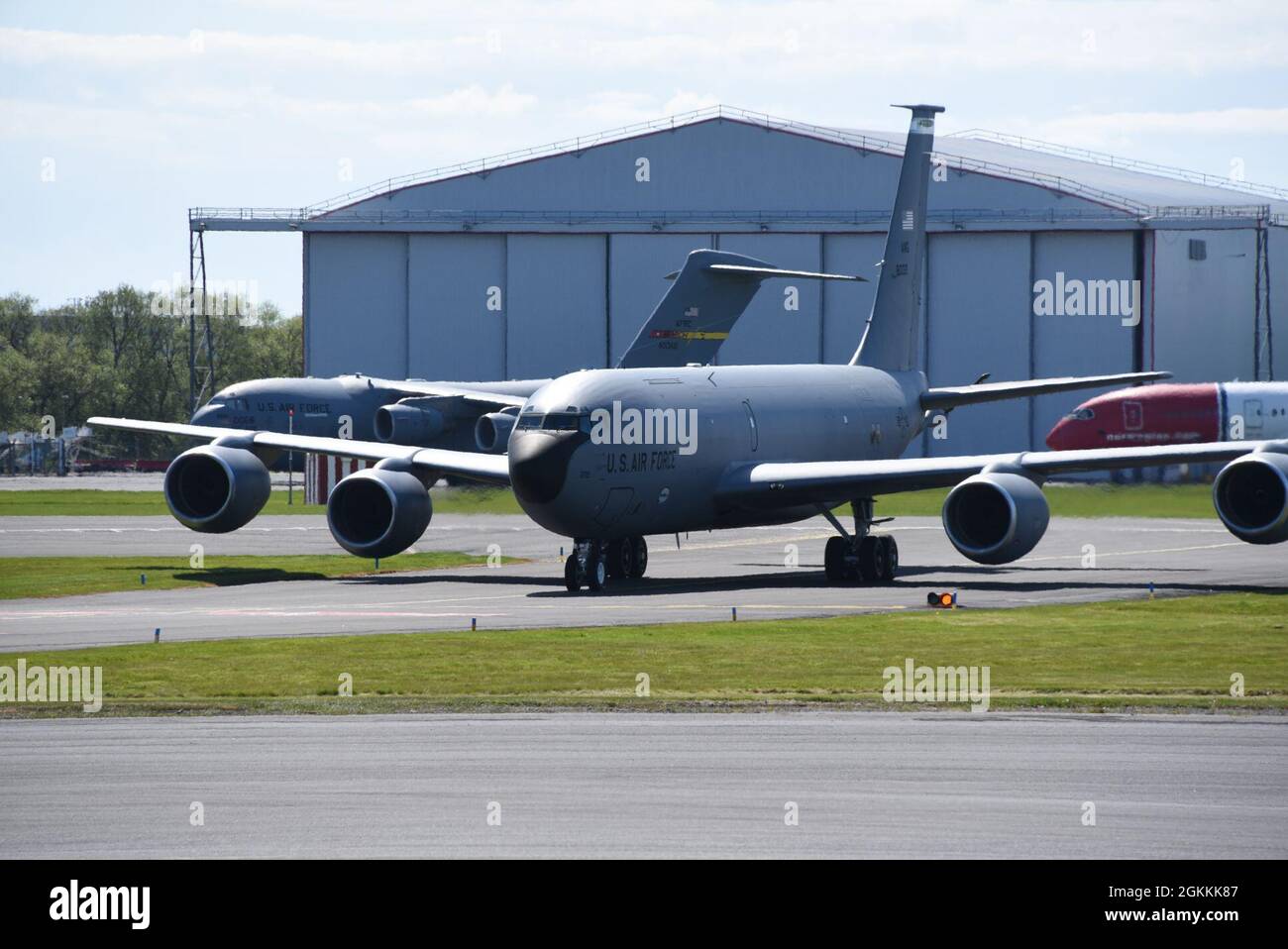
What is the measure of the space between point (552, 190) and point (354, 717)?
81.1 meters

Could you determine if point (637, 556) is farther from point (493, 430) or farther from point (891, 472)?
point (493, 430)

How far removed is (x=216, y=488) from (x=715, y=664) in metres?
23.5

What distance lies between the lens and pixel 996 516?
39219 mm

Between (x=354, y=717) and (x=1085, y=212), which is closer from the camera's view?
(x=354, y=717)

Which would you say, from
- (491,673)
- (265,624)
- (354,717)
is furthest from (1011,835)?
(265,624)

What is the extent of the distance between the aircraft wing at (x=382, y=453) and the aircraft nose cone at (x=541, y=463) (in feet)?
11.7

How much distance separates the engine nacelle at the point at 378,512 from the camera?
142ft

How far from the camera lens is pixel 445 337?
100625 millimetres

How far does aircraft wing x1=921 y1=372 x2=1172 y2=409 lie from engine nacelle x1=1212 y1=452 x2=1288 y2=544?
4.73m

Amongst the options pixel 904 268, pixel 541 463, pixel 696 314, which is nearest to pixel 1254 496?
pixel 541 463
